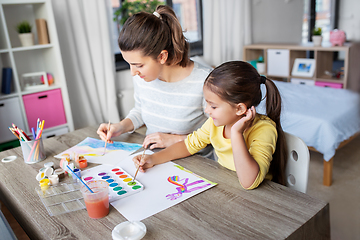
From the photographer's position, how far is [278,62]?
3678 millimetres

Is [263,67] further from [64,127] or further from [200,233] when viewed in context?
[200,233]

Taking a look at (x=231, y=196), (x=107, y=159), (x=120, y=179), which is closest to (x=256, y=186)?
(x=231, y=196)

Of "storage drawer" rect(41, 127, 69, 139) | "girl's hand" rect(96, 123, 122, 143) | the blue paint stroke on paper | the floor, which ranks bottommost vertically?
the floor

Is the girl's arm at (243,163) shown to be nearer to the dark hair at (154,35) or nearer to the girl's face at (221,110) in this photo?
the girl's face at (221,110)

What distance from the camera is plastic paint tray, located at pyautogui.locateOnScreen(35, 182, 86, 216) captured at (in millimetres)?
864

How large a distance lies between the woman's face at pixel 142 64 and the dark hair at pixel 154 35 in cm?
2

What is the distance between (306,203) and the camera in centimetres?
82

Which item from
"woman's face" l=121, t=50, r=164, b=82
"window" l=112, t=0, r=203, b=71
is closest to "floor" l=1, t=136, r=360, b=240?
"woman's face" l=121, t=50, r=164, b=82

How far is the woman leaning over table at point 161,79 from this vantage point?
1.16m

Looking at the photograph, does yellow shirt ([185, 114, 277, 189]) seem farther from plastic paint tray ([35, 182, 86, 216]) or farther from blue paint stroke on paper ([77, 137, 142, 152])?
plastic paint tray ([35, 182, 86, 216])

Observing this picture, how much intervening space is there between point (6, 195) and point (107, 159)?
337mm

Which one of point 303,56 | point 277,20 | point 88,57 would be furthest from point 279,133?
point 277,20

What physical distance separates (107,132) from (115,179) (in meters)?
0.37

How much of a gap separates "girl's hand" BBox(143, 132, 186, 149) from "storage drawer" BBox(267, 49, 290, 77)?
268 centimetres
